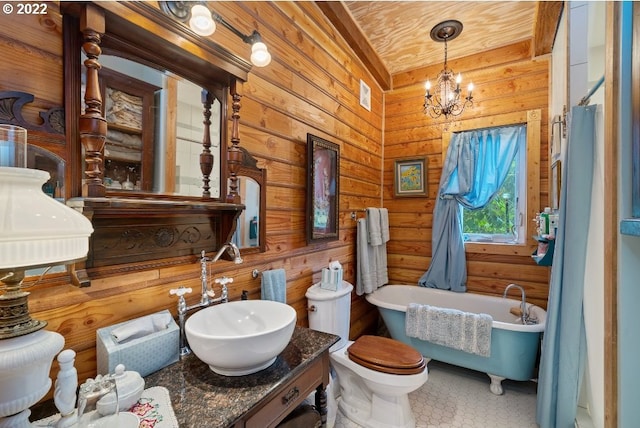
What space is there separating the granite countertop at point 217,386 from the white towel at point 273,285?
1.49ft

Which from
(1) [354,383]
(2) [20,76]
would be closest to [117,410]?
(2) [20,76]

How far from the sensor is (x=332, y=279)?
2.09 m

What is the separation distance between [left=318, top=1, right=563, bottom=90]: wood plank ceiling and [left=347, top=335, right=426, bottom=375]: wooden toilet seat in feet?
7.92

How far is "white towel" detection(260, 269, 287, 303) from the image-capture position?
5.49ft

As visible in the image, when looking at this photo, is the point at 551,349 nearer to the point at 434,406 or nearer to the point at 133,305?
Answer: the point at 434,406

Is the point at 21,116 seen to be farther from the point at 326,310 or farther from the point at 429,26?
the point at 429,26

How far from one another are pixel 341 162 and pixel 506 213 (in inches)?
69.6

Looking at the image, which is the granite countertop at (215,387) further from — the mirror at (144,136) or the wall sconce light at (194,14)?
the wall sconce light at (194,14)

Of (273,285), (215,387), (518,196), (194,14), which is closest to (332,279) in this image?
(273,285)

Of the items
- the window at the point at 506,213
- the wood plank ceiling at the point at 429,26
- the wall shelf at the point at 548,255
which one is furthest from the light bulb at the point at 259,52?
the window at the point at 506,213

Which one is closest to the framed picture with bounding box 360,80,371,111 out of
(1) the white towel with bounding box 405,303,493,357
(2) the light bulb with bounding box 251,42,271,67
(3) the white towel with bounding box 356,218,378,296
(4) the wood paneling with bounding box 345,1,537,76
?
(4) the wood paneling with bounding box 345,1,537,76

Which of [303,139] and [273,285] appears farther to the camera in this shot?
[303,139]

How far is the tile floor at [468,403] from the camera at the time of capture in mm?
1927

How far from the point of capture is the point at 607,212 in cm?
106
